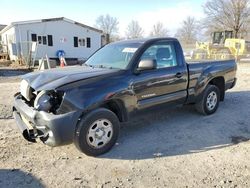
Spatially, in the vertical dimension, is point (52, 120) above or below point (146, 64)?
below

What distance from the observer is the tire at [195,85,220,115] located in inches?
234

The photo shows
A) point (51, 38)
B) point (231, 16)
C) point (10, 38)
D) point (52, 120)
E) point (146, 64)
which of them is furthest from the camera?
point (231, 16)

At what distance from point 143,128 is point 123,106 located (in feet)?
3.67

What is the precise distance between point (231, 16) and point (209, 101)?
49.0 m

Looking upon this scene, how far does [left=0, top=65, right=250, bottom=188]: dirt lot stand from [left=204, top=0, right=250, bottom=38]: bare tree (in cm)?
4805

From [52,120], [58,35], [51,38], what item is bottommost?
[52,120]

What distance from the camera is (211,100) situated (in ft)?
20.1

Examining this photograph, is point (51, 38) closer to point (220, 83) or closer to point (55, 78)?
point (220, 83)

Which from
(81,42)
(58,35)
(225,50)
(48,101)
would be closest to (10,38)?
(58,35)

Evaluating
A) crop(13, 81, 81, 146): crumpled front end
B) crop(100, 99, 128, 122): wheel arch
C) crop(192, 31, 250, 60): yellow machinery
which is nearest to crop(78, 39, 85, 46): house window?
crop(192, 31, 250, 60): yellow machinery

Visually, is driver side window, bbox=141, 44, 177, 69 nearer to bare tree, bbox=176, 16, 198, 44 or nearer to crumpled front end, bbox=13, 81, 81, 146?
crumpled front end, bbox=13, 81, 81, 146

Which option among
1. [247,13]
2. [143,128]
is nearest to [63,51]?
[143,128]

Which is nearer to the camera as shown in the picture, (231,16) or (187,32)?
(231,16)

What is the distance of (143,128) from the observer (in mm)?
5309
